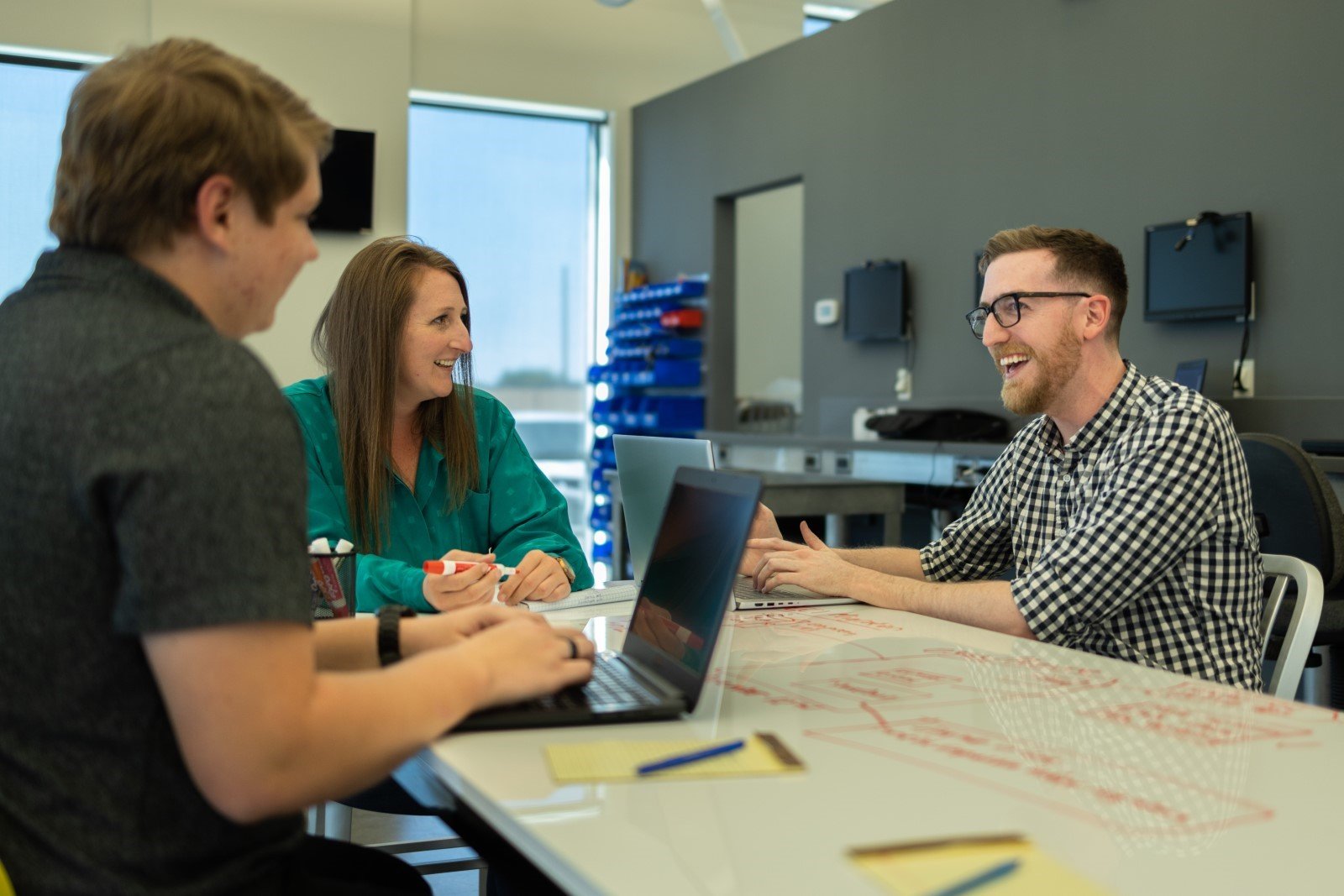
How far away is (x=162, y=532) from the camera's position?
830 millimetres

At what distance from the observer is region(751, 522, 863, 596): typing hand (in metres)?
1.93

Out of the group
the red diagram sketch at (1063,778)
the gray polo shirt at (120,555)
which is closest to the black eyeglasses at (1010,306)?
Answer: the red diagram sketch at (1063,778)

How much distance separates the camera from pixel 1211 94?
406 cm

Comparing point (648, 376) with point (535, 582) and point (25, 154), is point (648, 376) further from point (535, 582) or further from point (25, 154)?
point (535, 582)

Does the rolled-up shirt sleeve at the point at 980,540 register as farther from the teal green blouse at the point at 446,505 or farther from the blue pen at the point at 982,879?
the blue pen at the point at 982,879

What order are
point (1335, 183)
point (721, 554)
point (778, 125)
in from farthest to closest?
point (778, 125) < point (1335, 183) < point (721, 554)

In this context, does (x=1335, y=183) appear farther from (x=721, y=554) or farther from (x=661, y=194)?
(x=661, y=194)

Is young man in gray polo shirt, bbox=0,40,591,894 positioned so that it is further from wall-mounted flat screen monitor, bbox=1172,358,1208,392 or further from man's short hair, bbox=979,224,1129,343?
wall-mounted flat screen monitor, bbox=1172,358,1208,392

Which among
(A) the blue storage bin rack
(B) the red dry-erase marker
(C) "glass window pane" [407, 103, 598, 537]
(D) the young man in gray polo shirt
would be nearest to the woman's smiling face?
(B) the red dry-erase marker

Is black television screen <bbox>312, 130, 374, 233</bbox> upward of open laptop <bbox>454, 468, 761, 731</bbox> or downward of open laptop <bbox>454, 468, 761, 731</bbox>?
upward

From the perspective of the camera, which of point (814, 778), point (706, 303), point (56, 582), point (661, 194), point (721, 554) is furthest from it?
point (661, 194)

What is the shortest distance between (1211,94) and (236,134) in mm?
3904

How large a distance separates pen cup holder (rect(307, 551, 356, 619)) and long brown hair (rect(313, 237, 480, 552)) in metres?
0.46

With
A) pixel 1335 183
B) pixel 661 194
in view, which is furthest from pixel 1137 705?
pixel 661 194
